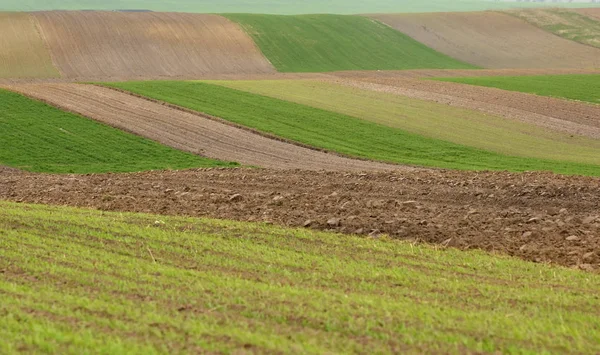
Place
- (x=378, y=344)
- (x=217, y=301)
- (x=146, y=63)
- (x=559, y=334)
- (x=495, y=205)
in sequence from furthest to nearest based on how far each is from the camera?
(x=146, y=63) → (x=495, y=205) → (x=217, y=301) → (x=559, y=334) → (x=378, y=344)

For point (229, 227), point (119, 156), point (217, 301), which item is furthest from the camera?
point (119, 156)

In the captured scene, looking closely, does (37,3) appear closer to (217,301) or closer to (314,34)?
(314,34)

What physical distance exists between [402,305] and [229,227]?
642 centimetres

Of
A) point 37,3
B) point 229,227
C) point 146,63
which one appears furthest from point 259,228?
point 37,3

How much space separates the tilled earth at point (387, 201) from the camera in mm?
15734

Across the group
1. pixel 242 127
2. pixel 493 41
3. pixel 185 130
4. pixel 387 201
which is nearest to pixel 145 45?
pixel 493 41

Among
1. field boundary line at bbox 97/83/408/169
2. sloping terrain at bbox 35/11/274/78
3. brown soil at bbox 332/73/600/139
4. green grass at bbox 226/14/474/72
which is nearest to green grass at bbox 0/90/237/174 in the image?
field boundary line at bbox 97/83/408/169

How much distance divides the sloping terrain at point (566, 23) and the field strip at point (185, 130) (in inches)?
2285

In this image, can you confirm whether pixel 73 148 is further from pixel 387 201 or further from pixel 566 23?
pixel 566 23

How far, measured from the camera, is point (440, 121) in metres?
42.3

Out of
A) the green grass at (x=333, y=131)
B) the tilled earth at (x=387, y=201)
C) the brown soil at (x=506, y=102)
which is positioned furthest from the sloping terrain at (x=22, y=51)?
the tilled earth at (x=387, y=201)

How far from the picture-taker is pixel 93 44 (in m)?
71.2

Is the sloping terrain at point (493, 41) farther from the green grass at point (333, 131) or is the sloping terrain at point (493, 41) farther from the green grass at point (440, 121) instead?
the green grass at point (333, 131)

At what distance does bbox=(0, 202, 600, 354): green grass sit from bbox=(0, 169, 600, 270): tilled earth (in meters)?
1.12
